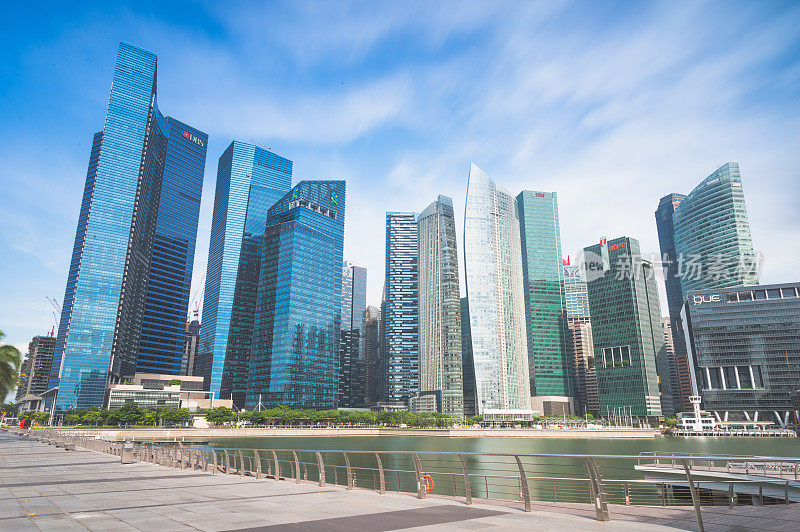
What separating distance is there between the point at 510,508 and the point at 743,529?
19.8 ft

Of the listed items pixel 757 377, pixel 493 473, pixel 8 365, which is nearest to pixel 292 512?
pixel 8 365

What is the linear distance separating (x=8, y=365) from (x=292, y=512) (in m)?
55.0

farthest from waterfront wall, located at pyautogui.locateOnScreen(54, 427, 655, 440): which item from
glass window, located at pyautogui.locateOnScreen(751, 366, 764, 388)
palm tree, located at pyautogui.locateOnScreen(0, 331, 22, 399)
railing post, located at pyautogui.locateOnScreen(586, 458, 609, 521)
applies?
railing post, located at pyautogui.locateOnScreen(586, 458, 609, 521)

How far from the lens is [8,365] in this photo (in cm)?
5172

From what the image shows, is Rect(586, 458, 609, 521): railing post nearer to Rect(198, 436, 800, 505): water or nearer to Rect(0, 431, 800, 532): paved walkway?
Rect(0, 431, 800, 532): paved walkway

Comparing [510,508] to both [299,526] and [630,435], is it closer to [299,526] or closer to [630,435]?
[299,526]

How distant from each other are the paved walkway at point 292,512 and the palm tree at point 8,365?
38.4m

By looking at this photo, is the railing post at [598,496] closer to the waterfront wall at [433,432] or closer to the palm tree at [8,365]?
the palm tree at [8,365]

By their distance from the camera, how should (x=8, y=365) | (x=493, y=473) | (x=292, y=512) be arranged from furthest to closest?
(x=493, y=473), (x=8, y=365), (x=292, y=512)

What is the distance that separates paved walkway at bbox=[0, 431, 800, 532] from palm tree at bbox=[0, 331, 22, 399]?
126ft

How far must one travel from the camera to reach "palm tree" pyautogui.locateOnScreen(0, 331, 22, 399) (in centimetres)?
5047

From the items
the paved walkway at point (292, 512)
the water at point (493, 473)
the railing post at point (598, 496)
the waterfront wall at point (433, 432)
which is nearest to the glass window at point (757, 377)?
the waterfront wall at point (433, 432)

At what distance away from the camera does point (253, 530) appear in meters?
11.1

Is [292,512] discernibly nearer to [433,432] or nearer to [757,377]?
[433,432]
